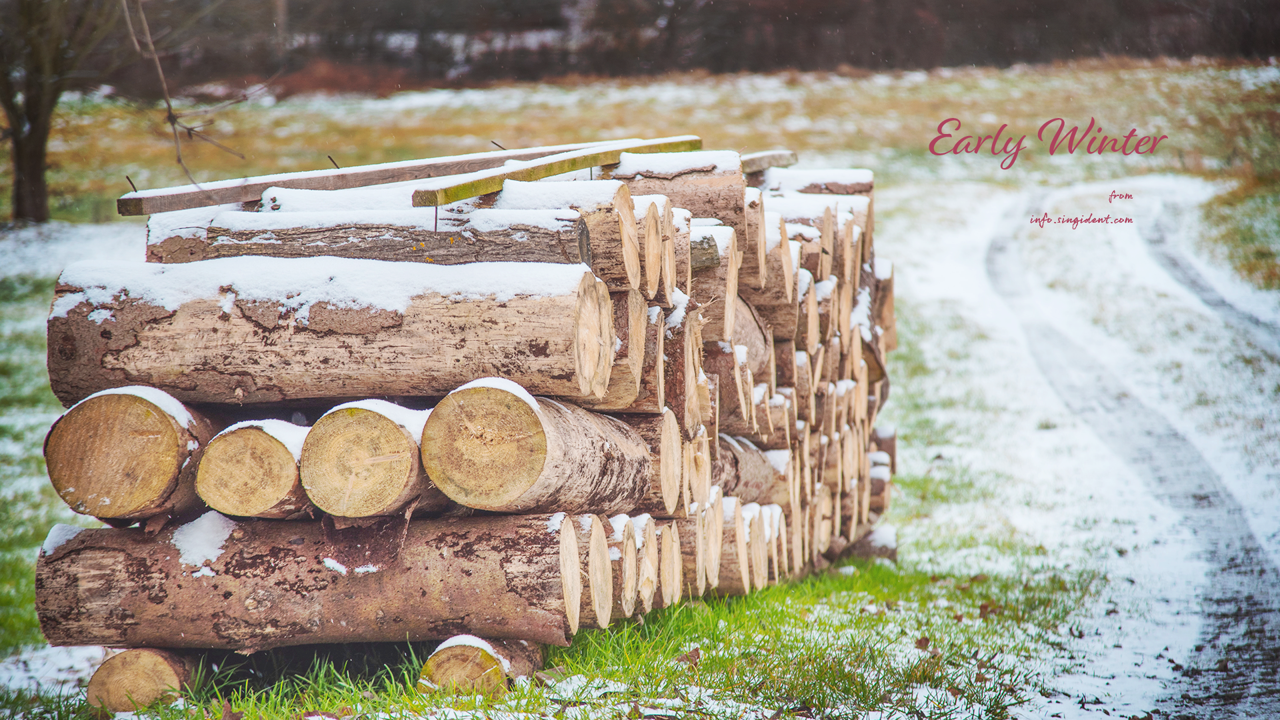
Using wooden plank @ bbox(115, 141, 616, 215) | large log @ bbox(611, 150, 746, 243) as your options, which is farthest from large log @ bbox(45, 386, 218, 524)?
large log @ bbox(611, 150, 746, 243)

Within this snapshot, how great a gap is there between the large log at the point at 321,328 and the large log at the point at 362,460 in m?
0.19

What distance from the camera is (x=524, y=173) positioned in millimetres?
3322

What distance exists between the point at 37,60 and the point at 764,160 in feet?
52.5

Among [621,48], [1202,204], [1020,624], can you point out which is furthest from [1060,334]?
[621,48]

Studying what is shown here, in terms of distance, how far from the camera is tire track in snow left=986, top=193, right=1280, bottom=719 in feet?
13.3

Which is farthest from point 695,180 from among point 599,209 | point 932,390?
point 932,390

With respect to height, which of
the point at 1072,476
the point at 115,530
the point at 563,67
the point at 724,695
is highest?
the point at 563,67

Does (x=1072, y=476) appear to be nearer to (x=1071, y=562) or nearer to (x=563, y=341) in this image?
(x=1071, y=562)

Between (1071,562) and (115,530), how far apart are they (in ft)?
21.6

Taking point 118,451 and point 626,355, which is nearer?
point 118,451

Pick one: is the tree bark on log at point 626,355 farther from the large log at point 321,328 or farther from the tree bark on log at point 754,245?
the tree bark on log at point 754,245

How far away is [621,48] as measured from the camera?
108 ft

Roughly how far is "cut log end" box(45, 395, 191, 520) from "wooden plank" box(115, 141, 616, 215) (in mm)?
753

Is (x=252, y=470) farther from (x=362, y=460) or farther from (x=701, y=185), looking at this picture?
(x=701, y=185)
